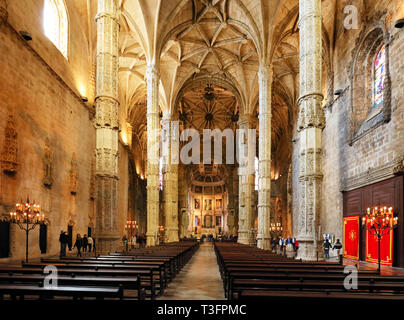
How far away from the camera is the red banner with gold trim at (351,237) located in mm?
19594

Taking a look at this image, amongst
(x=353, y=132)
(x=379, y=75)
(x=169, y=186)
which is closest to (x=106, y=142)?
(x=353, y=132)

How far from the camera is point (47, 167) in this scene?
18.7 meters

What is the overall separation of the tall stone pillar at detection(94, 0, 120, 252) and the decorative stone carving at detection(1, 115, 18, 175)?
4060 mm

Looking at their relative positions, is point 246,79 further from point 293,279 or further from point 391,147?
point 293,279

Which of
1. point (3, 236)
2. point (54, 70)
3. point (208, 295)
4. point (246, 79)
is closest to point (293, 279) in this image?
point (208, 295)

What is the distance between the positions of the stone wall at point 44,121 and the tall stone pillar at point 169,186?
368 inches

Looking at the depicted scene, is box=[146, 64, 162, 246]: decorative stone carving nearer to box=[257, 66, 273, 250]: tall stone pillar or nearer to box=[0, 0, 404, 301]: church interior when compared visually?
box=[0, 0, 404, 301]: church interior

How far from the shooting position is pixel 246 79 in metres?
35.8

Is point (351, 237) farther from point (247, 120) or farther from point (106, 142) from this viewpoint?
point (247, 120)

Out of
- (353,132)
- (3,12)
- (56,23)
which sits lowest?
(353,132)

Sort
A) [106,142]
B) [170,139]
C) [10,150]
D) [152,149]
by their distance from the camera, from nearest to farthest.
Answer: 1. [106,142]
2. [10,150]
3. [152,149]
4. [170,139]

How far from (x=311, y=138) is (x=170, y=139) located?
24177mm

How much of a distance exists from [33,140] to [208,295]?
12.8m

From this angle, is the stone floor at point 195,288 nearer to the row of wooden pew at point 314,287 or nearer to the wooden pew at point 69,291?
the row of wooden pew at point 314,287
